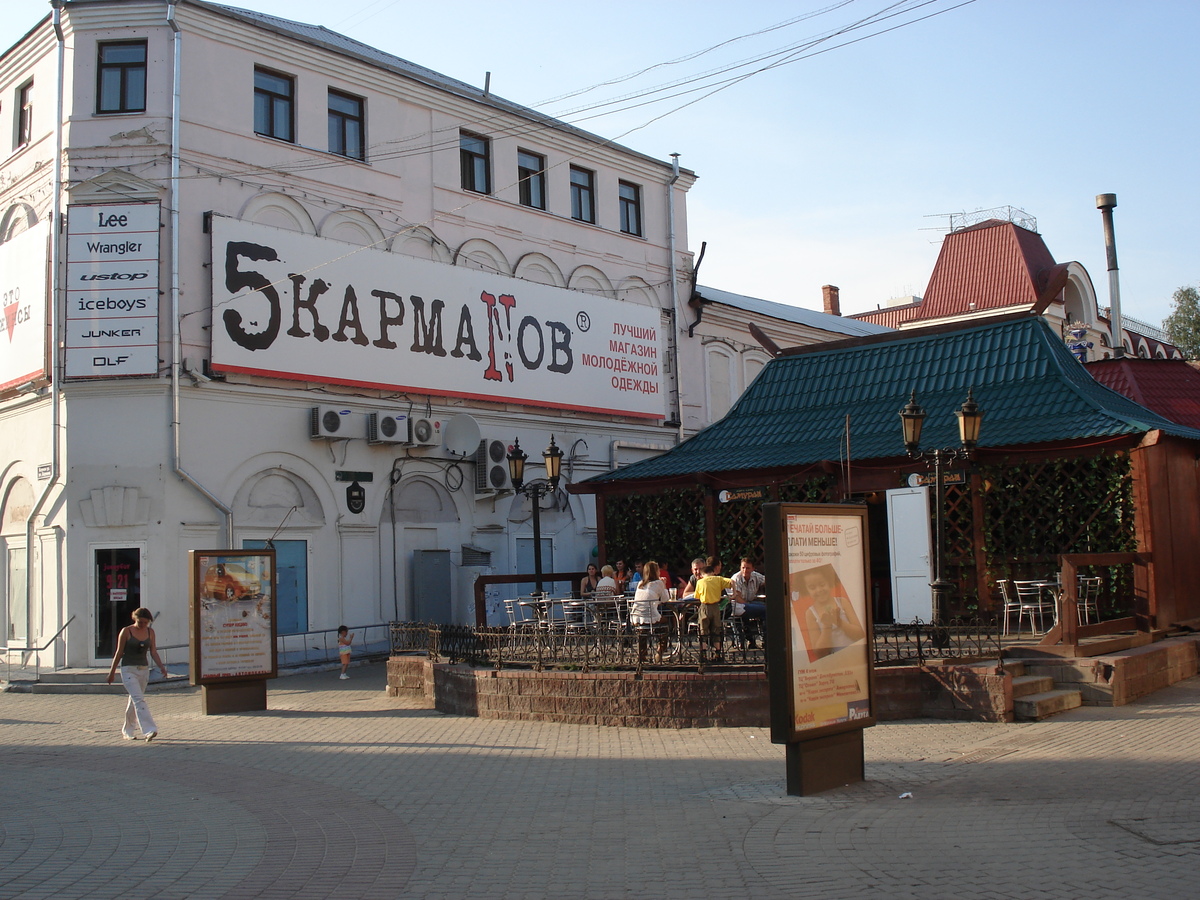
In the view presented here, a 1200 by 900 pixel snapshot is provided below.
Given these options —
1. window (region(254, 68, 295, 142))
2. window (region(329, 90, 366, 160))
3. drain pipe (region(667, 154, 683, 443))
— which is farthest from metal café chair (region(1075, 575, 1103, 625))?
window (region(254, 68, 295, 142))

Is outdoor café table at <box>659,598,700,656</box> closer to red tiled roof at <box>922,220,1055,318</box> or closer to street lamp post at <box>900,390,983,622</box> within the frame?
street lamp post at <box>900,390,983,622</box>

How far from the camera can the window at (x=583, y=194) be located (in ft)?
94.8

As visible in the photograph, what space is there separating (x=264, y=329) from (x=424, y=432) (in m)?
4.00

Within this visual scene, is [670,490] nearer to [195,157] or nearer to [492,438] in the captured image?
[492,438]

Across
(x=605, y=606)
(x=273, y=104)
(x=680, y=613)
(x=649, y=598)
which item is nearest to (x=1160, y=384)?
(x=605, y=606)

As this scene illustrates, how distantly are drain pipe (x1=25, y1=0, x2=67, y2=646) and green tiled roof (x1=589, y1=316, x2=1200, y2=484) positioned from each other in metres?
10.0

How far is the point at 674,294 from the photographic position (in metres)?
30.7

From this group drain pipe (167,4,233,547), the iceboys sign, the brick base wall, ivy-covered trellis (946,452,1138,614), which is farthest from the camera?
the iceboys sign

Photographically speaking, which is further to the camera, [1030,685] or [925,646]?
[925,646]

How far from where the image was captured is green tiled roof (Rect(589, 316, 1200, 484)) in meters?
17.2

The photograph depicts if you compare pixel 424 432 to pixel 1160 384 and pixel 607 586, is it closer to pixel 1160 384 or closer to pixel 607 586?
pixel 607 586

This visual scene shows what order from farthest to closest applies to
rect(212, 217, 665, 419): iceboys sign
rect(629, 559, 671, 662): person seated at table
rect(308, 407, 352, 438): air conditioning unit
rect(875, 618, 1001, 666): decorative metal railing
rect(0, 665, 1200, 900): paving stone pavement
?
1. rect(308, 407, 352, 438): air conditioning unit
2. rect(212, 217, 665, 419): iceboys sign
3. rect(629, 559, 671, 662): person seated at table
4. rect(875, 618, 1001, 666): decorative metal railing
5. rect(0, 665, 1200, 900): paving stone pavement

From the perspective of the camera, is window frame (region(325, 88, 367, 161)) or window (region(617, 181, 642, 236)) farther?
window (region(617, 181, 642, 236))

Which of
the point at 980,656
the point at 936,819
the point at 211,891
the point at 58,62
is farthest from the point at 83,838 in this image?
the point at 58,62
